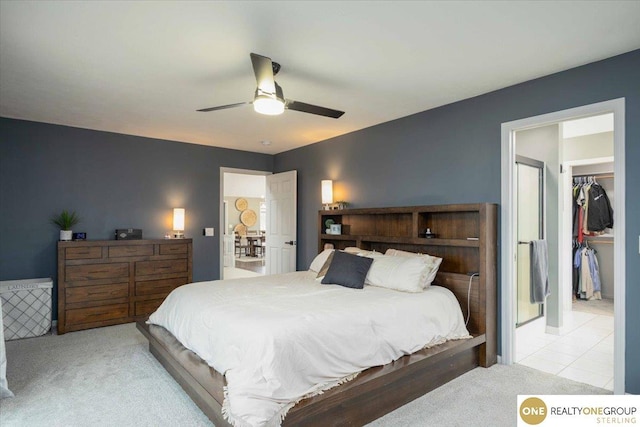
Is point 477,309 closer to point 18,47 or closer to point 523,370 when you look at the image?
point 523,370

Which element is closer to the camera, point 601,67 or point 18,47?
point 18,47

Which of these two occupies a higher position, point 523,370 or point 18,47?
point 18,47

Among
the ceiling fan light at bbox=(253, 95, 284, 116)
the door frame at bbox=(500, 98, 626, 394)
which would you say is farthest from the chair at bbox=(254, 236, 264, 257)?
the ceiling fan light at bbox=(253, 95, 284, 116)

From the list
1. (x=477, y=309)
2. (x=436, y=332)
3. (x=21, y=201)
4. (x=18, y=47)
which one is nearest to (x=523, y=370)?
(x=477, y=309)

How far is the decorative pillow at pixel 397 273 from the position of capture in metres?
3.12

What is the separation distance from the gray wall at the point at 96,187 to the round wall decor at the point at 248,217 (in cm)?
750

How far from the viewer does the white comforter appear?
1924mm

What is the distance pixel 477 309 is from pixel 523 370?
0.63 meters

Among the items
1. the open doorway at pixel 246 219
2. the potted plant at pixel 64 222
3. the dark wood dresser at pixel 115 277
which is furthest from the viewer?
the open doorway at pixel 246 219

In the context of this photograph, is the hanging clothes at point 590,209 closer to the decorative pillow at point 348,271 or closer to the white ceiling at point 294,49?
the white ceiling at point 294,49

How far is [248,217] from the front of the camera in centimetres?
1334

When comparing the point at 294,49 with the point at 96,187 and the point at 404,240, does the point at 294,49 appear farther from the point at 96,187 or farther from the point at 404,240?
the point at 96,187

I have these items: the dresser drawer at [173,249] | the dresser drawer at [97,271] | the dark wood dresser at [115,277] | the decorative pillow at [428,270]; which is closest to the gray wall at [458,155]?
the decorative pillow at [428,270]

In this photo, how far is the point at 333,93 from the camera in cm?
338
